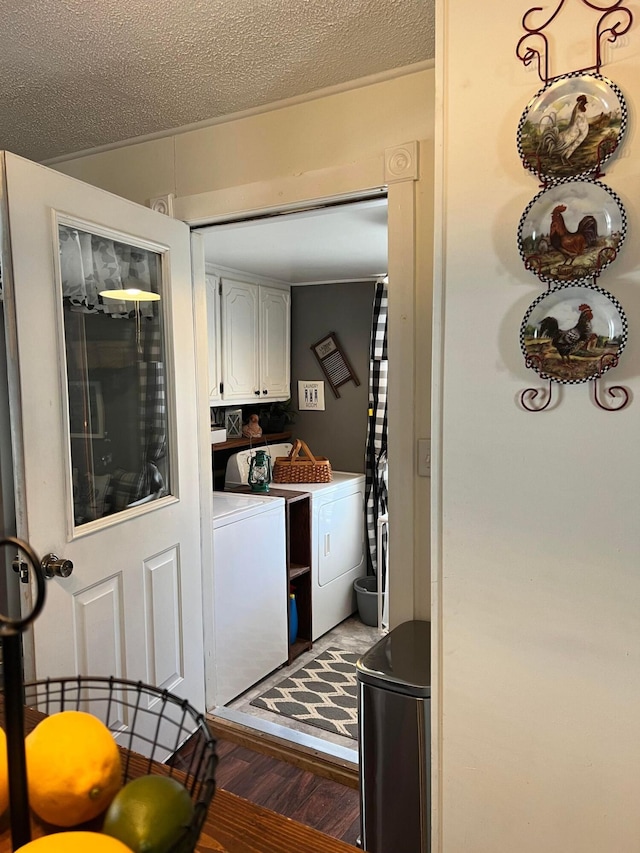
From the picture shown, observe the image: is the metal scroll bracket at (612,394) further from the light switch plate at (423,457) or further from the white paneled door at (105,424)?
the white paneled door at (105,424)

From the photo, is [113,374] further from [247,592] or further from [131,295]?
[247,592]

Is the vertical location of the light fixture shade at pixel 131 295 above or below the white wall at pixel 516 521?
above

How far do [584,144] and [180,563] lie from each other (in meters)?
1.84

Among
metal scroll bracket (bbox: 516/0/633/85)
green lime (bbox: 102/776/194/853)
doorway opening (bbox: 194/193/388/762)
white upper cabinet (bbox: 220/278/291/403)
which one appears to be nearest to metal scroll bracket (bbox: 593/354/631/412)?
metal scroll bracket (bbox: 516/0/633/85)

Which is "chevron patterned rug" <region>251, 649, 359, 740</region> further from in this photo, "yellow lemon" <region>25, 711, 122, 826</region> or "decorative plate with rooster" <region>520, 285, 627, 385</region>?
"yellow lemon" <region>25, 711, 122, 826</region>

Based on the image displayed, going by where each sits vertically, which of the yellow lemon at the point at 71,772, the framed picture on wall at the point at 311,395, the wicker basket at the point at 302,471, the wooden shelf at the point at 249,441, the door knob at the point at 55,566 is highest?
the framed picture on wall at the point at 311,395

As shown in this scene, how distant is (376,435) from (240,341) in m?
1.12

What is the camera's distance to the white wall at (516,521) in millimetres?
1155

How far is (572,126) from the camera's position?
1119mm

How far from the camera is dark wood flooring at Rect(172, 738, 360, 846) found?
1.95 metres

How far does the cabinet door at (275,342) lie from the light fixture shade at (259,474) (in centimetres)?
67

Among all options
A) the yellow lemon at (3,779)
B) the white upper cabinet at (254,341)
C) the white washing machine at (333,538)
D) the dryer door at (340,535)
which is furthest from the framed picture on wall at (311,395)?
the yellow lemon at (3,779)

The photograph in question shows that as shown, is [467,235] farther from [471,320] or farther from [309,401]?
[309,401]

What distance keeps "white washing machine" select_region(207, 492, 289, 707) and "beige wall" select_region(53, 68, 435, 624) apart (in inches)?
40.6
